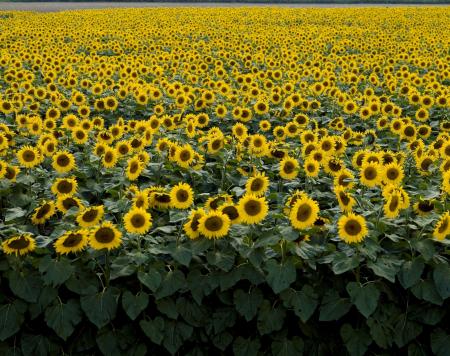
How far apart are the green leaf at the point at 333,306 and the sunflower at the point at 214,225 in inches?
30.8

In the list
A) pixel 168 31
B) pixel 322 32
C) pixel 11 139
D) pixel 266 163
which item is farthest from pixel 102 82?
pixel 322 32

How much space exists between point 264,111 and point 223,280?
4.26m

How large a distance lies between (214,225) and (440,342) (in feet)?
5.42

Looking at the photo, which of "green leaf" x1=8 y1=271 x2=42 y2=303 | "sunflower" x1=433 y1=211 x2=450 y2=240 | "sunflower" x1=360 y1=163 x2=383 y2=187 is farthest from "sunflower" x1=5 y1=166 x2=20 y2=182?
"sunflower" x1=433 y1=211 x2=450 y2=240

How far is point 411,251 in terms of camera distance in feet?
12.5

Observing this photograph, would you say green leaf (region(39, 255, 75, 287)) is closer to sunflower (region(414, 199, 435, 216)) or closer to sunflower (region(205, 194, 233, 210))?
sunflower (region(205, 194, 233, 210))

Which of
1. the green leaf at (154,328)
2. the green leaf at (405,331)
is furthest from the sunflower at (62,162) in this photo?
the green leaf at (405,331)

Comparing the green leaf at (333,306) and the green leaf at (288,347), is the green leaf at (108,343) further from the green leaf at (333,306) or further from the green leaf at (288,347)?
the green leaf at (333,306)

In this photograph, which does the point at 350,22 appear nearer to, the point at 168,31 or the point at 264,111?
the point at 168,31

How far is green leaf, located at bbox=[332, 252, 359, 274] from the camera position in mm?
3656

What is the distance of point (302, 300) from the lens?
3.73m

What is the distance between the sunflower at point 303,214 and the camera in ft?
12.6

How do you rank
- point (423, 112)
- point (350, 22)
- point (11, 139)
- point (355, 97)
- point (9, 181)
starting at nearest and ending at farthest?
1. point (9, 181)
2. point (11, 139)
3. point (423, 112)
4. point (355, 97)
5. point (350, 22)

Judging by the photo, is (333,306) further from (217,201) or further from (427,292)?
(217,201)
